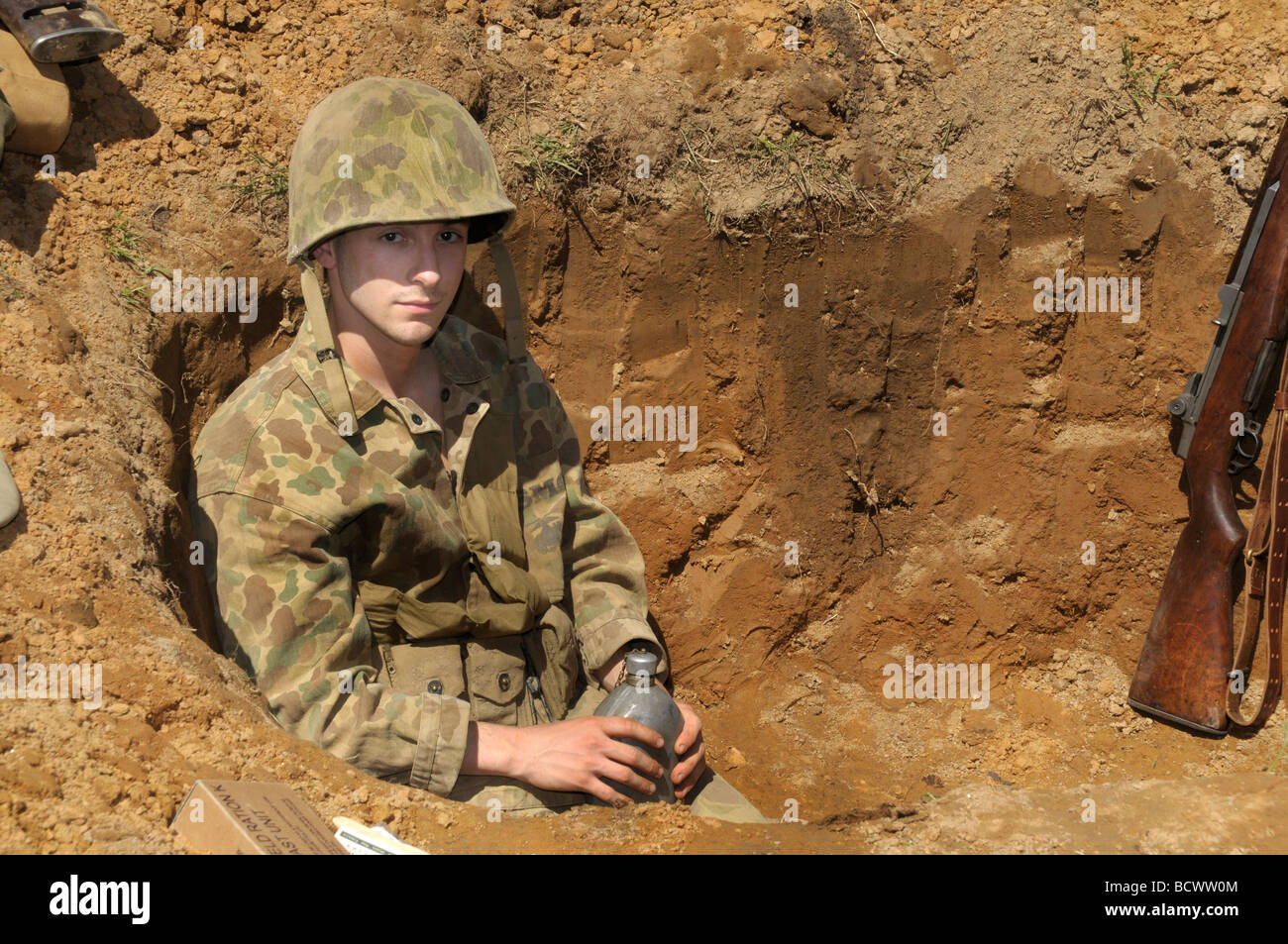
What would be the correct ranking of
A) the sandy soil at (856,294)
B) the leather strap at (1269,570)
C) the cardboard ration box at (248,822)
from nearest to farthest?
1. the cardboard ration box at (248,822)
2. the leather strap at (1269,570)
3. the sandy soil at (856,294)

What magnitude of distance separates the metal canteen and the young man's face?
1.19 metres

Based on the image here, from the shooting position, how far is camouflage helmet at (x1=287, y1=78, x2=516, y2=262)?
3586 mm

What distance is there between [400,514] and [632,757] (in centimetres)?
101

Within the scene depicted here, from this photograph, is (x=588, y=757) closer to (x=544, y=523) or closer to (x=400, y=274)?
(x=544, y=523)

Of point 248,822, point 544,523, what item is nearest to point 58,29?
point 544,523

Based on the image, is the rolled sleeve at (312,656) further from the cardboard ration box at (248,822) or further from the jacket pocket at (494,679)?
the cardboard ration box at (248,822)

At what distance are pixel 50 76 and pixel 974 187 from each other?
11.9ft

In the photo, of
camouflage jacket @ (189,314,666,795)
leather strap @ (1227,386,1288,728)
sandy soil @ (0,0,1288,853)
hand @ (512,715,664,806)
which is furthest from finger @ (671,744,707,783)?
leather strap @ (1227,386,1288,728)

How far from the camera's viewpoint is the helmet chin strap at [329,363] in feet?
12.3

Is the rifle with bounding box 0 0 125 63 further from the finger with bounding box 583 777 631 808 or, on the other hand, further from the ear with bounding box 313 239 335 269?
the finger with bounding box 583 777 631 808

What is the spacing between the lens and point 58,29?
4277mm

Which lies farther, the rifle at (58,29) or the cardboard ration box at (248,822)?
the rifle at (58,29)

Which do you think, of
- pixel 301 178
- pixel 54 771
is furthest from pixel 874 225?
pixel 54 771

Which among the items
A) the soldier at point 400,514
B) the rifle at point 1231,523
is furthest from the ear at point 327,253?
the rifle at point 1231,523
